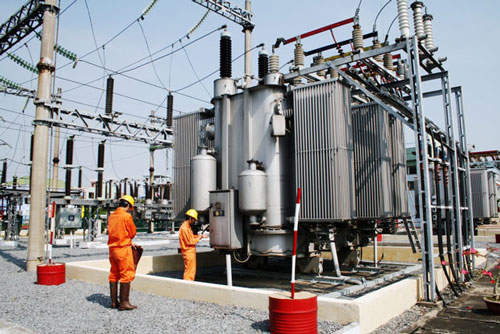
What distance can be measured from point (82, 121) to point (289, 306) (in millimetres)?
14166

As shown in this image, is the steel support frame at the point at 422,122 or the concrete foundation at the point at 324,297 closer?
the concrete foundation at the point at 324,297

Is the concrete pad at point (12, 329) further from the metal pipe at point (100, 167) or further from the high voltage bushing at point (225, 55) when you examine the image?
the metal pipe at point (100, 167)

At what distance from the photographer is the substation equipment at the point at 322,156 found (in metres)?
9.34

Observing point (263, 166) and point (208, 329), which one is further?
point (263, 166)

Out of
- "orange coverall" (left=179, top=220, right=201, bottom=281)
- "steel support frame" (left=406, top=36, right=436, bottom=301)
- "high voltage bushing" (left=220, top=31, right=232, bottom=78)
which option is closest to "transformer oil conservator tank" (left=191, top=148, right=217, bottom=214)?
"orange coverall" (left=179, top=220, right=201, bottom=281)

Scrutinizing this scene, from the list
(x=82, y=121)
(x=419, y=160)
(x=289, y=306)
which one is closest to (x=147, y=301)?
(x=289, y=306)

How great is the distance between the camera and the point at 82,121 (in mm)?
17078

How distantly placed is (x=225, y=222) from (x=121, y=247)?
9.34 feet

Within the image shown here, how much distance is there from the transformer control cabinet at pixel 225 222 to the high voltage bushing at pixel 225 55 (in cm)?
361

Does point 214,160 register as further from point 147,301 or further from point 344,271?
point 344,271

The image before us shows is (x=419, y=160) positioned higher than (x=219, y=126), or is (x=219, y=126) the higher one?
(x=219, y=126)

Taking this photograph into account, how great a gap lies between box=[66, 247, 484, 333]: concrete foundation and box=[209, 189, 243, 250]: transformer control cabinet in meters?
1.57

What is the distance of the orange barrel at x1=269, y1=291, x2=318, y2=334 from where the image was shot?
5.71m

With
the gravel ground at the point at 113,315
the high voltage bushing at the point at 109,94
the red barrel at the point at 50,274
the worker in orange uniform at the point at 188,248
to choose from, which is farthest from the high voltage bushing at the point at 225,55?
the high voltage bushing at the point at 109,94
